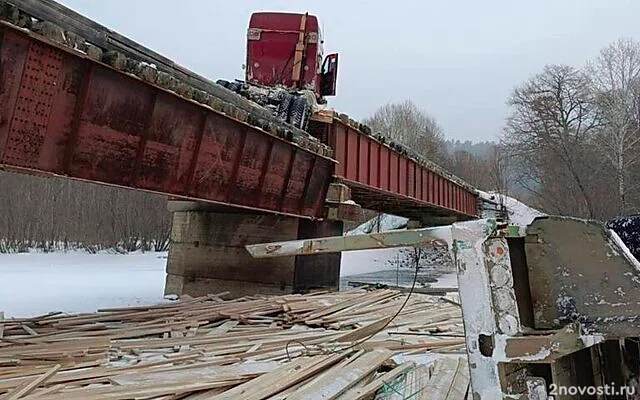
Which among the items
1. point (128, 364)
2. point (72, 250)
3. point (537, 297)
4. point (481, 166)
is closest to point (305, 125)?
point (128, 364)

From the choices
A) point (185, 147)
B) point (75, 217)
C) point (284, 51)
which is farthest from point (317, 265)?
point (75, 217)

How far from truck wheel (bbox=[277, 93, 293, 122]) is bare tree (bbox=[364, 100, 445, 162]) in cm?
4556

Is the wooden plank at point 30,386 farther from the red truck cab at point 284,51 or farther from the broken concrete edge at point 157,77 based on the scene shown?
the red truck cab at point 284,51

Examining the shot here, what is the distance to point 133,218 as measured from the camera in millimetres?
32531

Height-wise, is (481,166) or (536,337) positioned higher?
(481,166)

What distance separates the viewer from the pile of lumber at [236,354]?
4441 mm

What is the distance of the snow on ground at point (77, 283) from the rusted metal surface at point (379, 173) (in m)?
5.44

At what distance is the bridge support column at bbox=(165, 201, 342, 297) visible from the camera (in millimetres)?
12070

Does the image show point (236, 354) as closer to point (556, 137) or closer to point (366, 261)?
point (366, 261)

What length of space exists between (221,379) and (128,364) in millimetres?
1339

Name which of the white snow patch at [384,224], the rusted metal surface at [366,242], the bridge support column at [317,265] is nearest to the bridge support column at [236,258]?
the bridge support column at [317,265]

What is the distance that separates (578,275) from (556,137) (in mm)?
48179

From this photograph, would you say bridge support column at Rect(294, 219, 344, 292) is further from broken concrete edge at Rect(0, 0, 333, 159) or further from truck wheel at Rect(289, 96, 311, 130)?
truck wheel at Rect(289, 96, 311, 130)

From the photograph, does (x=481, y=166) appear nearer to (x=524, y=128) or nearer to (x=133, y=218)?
(x=524, y=128)
